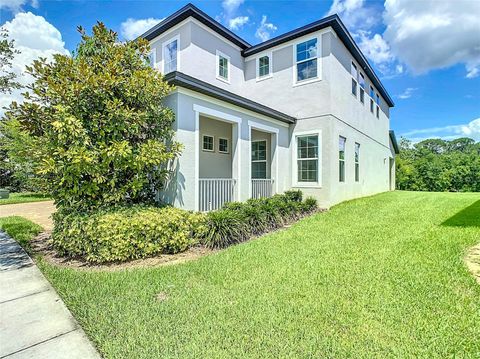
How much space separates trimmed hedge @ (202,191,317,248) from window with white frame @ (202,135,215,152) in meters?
4.37

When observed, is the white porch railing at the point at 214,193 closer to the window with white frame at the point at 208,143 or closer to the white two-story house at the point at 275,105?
the white two-story house at the point at 275,105

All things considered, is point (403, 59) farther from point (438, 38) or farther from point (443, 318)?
point (443, 318)

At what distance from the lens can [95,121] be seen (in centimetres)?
550

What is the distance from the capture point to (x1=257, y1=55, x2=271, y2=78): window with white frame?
41.6 feet

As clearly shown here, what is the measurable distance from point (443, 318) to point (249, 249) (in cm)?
357

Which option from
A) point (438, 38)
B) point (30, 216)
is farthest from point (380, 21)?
point (30, 216)

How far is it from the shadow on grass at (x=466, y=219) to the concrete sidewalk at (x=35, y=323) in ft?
29.7

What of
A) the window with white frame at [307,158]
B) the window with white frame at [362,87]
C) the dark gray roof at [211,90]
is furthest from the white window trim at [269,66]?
the window with white frame at [362,87]

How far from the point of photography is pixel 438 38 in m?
14.0

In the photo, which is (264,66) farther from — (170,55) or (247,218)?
(247,218)

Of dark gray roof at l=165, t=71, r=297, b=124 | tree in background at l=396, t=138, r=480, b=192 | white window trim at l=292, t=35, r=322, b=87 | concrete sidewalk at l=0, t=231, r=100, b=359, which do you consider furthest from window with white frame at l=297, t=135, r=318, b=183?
tree in background at l=396, t=138, r=480, b=192

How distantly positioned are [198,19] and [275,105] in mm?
5009

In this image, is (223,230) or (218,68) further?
(218,68)

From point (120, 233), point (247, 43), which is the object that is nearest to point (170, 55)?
point (247, 43)
